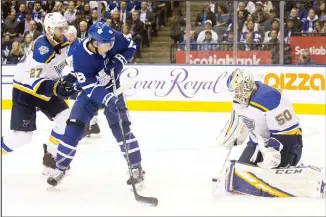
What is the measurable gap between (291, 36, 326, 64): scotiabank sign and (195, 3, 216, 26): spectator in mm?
948

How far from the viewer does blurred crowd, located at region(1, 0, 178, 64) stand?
940 cm

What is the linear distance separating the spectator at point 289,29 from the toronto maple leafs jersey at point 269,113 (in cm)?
437

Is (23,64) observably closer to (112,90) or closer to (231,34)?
(112,90)

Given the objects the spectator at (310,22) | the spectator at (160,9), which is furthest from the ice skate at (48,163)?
the spectator at (310,22)

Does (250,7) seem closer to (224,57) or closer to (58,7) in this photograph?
(224,57)

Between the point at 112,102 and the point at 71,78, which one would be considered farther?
the point at 71,78

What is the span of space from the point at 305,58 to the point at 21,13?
3.62 metres

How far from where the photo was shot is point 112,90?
4.95 meters

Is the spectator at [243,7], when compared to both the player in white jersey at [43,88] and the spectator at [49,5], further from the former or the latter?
the player in white jersey at [43,88]

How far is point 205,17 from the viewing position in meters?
9.13

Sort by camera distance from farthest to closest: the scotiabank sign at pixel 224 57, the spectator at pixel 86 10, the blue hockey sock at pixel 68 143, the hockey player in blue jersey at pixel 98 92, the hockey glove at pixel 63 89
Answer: the spectator at pixel 86 10
the scotiabank sign at pixel 224 57
the hockey glove at pixel 63 89
the blue hockey sock at pixel 68 143
the hockey player in blue jersey at pixel 98 92

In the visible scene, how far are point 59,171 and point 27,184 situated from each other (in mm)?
294

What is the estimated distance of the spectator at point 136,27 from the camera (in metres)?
9.39

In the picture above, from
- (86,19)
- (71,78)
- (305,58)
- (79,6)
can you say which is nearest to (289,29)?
(305,58)
